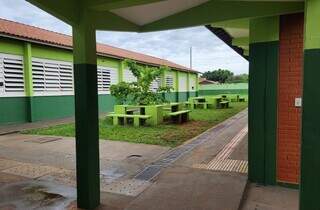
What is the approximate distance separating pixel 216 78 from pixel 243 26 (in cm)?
6424

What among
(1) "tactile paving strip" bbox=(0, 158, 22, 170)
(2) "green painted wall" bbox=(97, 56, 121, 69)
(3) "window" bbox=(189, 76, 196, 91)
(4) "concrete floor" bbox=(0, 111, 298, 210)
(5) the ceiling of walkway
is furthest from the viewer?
(3) "window" bbox=(189, 76, 196, 91)

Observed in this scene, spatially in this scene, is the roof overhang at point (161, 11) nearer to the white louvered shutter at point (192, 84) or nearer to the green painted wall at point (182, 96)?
the green painted wall at point (182, 96)

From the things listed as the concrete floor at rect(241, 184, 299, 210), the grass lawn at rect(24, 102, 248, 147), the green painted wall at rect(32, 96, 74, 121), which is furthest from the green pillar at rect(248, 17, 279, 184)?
the green painted wall at rect(32, 96, 74, 121)

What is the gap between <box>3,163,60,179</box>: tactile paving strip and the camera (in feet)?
16.3

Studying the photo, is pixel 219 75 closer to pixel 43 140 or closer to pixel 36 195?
pixel 43 140

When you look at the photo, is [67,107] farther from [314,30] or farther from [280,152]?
[314,30]

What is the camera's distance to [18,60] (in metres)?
11.7

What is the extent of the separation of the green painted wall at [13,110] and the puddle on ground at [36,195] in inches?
303

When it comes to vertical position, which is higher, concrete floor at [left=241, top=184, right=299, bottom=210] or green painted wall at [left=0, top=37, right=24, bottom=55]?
green painted wall at [left=0, top=37, right=24, bottom=55]

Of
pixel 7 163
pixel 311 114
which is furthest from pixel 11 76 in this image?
pixel 311 114

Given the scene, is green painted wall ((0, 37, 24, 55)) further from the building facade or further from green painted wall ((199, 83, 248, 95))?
green painted wall ((199, 83, 248, 95))

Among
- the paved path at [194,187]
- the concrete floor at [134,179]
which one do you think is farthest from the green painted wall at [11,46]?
the paved path at [194,187]

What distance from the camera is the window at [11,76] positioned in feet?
36.1

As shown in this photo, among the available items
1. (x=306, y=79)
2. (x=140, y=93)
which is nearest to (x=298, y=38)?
(x=306, y=79)
